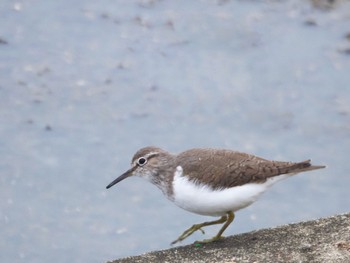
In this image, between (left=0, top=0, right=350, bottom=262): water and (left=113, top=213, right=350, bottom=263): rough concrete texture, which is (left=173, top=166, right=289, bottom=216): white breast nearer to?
(left=113, top=213, right=350, bottom=263): rough concrete texture

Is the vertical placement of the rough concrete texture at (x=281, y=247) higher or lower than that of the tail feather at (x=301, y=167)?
lower

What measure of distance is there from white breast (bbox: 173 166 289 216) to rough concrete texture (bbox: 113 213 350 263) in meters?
0.25

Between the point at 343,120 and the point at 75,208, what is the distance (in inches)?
107

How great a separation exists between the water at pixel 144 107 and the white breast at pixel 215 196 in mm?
1665

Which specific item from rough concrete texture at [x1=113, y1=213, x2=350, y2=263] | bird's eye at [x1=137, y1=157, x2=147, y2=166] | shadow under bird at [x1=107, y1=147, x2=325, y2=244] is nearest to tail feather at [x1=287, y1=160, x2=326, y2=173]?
shadow under bird at [x1=107, y1=147, x2=325, y2=244]

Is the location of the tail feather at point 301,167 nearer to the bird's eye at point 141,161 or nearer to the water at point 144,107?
the bird's eye at point 141,161

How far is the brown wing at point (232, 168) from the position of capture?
19.4ft

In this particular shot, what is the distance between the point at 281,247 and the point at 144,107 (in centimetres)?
342

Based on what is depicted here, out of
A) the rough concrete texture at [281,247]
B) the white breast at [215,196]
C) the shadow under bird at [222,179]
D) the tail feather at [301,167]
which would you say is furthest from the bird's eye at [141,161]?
the tail feather at [301,167]

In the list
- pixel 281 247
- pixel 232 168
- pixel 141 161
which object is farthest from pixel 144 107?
pixel 281 247

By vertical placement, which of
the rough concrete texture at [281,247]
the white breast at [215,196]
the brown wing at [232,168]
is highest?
the brown wing at [232,168]

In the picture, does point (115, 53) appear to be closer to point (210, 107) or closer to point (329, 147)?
point (210, 107)

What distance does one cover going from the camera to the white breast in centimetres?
588

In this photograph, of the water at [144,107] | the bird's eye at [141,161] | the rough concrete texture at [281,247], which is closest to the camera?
the rough concrete texture at [281,247]
